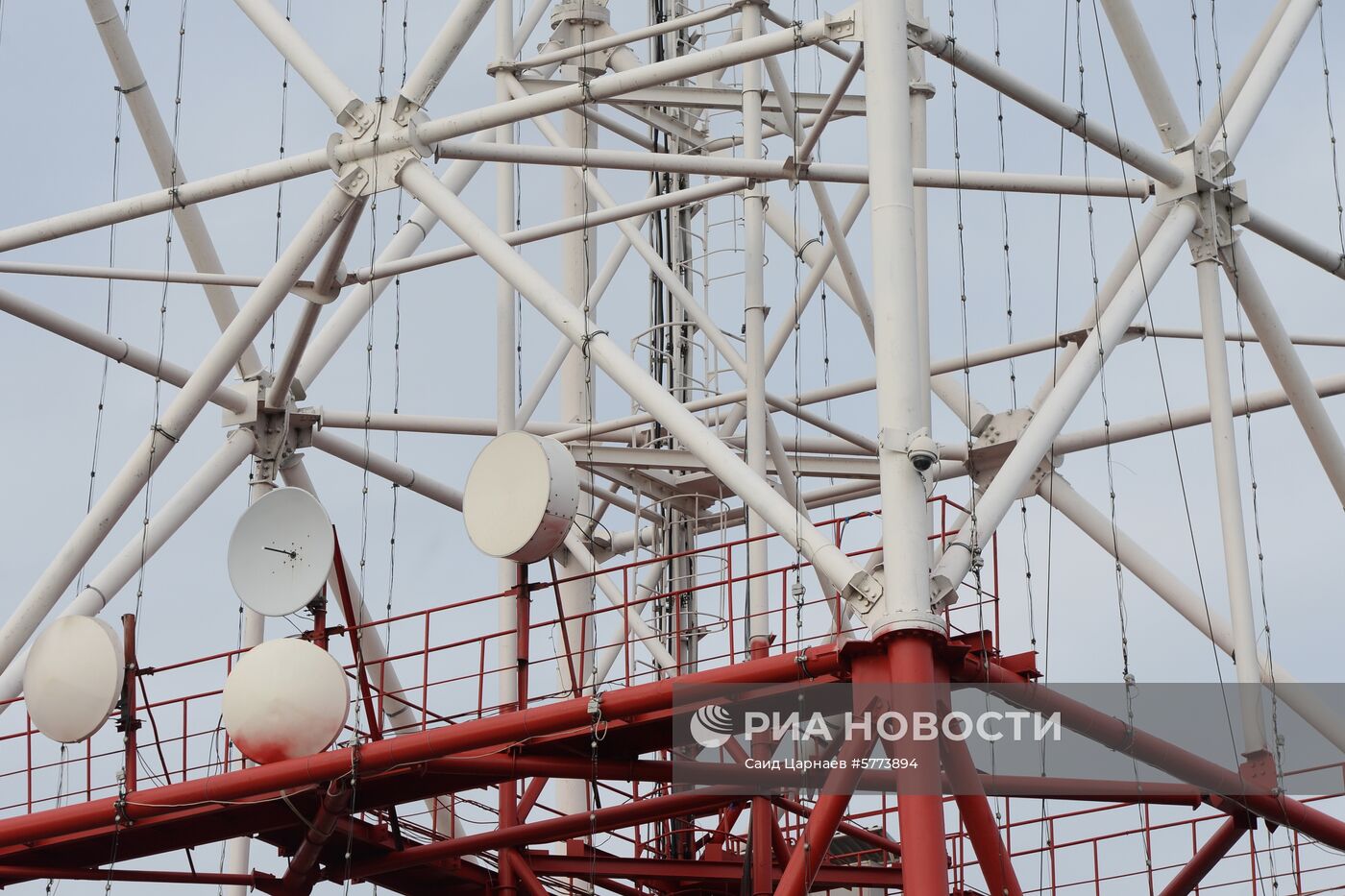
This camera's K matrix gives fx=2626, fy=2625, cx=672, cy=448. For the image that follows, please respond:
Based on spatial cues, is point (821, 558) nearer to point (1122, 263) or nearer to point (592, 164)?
point (592, 164)

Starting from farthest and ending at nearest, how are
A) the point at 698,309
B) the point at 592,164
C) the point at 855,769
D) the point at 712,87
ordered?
the point at 712,87 → the point at 698,309 → the point at 592,164 → the point at 855,769

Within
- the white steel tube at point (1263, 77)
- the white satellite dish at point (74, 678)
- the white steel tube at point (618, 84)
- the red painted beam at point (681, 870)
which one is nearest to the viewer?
the white steel tube at point (618, 84)

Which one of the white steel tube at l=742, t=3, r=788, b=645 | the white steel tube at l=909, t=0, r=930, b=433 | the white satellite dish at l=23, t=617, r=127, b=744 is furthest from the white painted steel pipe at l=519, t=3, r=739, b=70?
the white satellite dish at l=23, t=617, r=127, b=744

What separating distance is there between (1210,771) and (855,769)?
646cm

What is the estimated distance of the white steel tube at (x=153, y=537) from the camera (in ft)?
114

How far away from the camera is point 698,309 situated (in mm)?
41219

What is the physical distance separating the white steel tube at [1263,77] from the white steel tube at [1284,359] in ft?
4.89

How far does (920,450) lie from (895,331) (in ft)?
4.51

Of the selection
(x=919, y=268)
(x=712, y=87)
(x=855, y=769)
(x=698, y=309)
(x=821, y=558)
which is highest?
(x=712, y=87)

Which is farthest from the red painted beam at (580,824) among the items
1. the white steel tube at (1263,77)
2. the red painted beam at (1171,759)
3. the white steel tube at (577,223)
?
the white steel tube at (1263,77)

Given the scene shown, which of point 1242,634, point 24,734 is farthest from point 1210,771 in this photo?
point 24,734

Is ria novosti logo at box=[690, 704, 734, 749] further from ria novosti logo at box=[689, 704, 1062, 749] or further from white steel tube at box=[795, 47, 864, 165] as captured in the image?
white steel tube at box=[795, 47, 864, 165]

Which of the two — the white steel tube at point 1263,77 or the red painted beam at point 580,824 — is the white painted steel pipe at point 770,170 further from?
the red painted beam at point 580,824

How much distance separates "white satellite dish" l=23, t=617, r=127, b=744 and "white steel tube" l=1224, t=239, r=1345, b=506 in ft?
49.1
